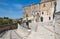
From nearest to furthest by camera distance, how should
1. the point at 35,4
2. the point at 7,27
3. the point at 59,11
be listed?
the point at 59,11 < the point at 7,27 < the point at 35,4

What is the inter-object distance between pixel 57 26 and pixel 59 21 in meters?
0.05

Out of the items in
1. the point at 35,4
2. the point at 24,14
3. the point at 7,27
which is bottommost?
the point at 7,27

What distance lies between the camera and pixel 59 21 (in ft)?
3.62

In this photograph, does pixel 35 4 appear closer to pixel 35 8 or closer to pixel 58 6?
pixel 35 8

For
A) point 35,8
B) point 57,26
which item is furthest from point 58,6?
point 35,8

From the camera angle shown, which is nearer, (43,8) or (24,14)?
(43,8)

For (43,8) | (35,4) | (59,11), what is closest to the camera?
(59,11)

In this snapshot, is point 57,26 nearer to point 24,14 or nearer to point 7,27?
point 7,27

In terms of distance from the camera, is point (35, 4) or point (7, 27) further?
point (35, 4)

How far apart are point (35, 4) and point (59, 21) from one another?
19887 millimetres

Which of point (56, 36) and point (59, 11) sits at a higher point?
point (59, 11)

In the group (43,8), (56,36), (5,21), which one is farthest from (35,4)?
(56,36)

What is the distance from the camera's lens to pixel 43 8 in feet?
62.7

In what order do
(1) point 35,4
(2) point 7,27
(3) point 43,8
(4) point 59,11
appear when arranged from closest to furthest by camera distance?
(4) point 59,11 < (2) point 7,27 < (3) point 43,8 < (1) point 35,4
